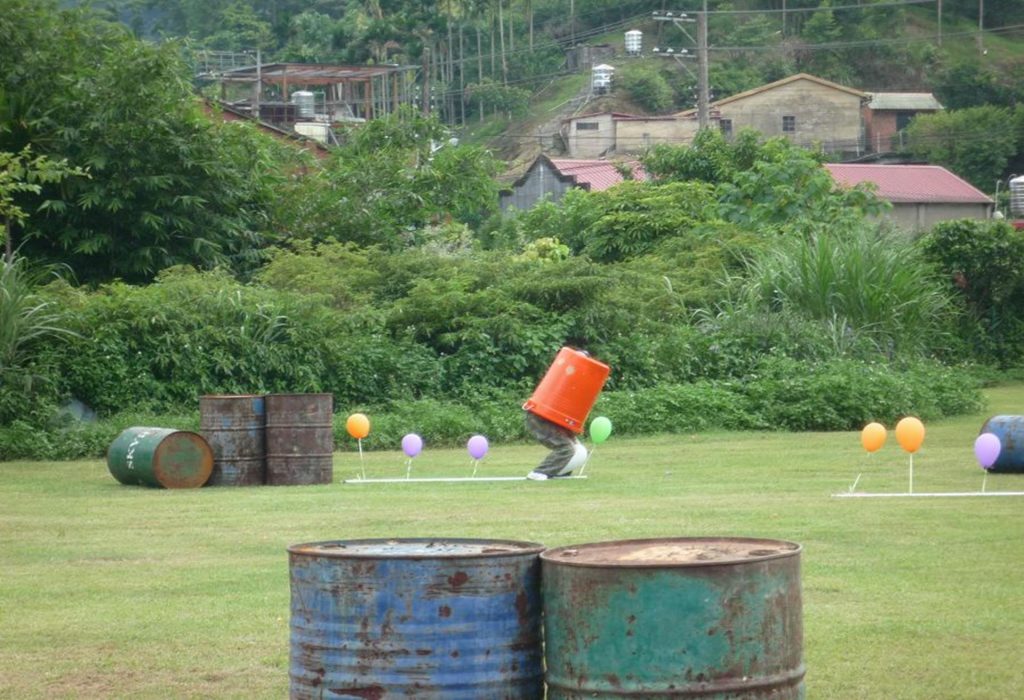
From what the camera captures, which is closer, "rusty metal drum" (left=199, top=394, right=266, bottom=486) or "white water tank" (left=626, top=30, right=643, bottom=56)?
"rusty metal drum" (left=199, top=394, right=266, bottom=486)

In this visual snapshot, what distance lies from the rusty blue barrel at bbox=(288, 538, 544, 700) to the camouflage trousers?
9.90 metres

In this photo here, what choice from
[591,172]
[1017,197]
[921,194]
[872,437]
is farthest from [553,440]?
[1017,197]

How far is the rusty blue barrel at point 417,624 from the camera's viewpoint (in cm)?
564

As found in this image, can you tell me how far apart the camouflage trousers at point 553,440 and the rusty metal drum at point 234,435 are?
2906 mm

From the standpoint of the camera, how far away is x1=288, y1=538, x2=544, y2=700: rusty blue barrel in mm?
5645

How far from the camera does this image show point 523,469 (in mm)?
17344

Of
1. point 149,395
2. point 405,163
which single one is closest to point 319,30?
point 405,163

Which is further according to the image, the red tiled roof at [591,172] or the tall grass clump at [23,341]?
the red tiled roof at [591,172]

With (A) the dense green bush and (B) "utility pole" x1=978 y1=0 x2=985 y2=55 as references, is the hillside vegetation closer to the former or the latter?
(A) the dense green bush

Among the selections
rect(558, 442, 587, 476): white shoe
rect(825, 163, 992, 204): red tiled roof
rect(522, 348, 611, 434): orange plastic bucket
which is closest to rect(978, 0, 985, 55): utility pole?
rect(825, 163, 992, 204): red tiled roof

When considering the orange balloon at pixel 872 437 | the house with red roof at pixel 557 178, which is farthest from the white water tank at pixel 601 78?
the orange balloon at pixel 872 437

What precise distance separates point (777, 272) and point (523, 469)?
10748mm

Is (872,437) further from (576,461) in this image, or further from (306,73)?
(306,73)

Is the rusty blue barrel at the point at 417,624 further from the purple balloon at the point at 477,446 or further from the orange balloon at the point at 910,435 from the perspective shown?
the purple balloon at the point at 477,446
